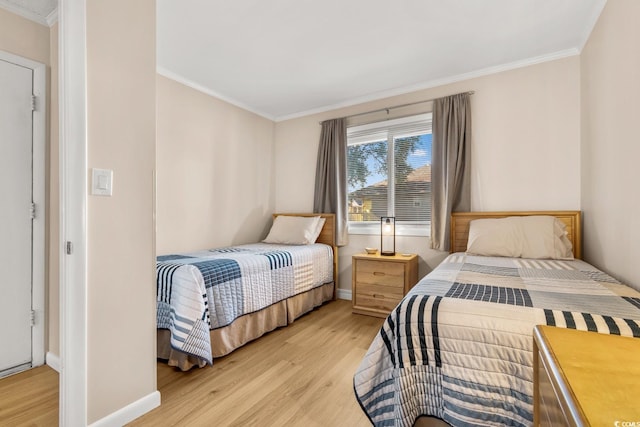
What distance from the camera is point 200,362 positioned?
6.67 feet

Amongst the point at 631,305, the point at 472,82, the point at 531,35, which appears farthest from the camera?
the point at 472,82

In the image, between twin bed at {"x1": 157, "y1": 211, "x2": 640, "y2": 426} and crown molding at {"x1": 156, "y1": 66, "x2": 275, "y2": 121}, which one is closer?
twin bed at {"x1": 157, "y1": 211, "x2": 640, "y2": 426}

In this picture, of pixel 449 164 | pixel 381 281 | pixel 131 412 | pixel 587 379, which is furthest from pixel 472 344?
pixel 449 164

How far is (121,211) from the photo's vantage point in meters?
1.50

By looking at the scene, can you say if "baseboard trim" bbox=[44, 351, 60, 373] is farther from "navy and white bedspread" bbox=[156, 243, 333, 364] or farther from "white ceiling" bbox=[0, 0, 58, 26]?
"white ceiling" bbox=[0, 0, 58, 26]

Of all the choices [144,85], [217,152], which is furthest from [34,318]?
[217,152]

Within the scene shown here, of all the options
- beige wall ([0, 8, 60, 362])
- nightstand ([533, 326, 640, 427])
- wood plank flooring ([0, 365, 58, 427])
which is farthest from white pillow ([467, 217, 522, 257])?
beige wall ([0, 8, 60, 362])

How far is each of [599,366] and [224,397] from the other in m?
1.77

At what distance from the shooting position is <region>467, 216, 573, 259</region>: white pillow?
2314 millimetres

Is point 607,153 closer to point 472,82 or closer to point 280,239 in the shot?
point 472,82

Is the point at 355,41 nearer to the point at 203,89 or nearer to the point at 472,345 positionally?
the point at 203,89

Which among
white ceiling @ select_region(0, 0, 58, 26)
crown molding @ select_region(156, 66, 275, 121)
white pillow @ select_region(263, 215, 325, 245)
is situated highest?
crown molding @ select_region(156, 66, 275, 121)

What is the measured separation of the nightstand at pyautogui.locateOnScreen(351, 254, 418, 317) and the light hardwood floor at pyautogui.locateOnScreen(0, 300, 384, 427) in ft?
1.90

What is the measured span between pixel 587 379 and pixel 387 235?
3.01 m
